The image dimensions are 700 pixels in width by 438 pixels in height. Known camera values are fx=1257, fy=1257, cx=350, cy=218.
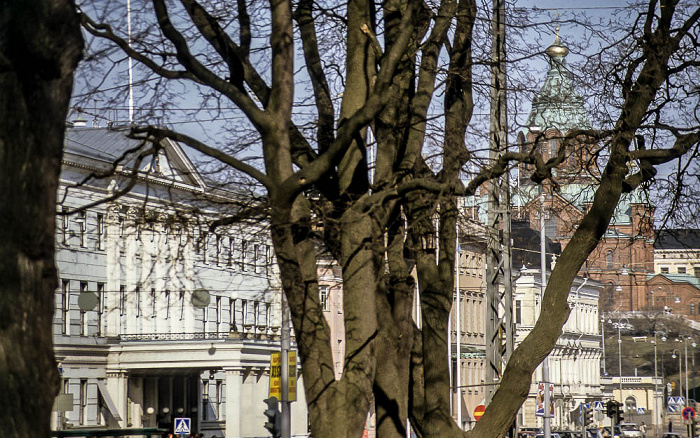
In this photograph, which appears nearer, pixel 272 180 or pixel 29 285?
pixel 29 285

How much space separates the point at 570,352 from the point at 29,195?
111 m

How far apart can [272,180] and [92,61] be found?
1.92 m

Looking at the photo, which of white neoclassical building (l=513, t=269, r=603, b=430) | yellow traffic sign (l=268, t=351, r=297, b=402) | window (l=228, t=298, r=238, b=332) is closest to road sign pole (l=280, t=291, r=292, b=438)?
yellow traffic sign (l=268, t=351, r=297, b=402)

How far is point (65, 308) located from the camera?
48.8 meters

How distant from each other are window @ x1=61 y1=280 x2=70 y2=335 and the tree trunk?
140 ft

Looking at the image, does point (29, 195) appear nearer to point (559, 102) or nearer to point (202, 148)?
point (202, 148)

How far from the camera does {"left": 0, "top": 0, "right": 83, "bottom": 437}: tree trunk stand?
653 cm

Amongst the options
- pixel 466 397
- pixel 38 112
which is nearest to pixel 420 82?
pixel 38 112

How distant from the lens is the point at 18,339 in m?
6.55

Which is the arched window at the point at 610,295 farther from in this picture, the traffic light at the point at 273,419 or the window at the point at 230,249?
the window at the point at 230,249

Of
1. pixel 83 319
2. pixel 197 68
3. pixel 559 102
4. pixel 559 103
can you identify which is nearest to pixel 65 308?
pixel 83 319

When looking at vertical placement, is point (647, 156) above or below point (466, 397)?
above

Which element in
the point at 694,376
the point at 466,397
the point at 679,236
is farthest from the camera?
the point at 694,376

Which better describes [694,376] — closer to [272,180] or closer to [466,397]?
[466,397]
